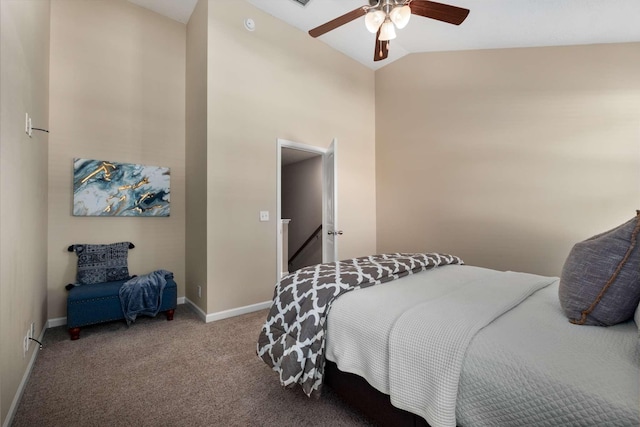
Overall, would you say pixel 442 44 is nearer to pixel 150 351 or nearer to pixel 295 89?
pixel 295 89

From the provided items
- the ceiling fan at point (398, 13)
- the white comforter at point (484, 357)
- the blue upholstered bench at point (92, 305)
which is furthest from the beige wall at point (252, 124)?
the white comforter at point (484, 357)

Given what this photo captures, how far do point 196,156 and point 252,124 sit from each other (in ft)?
2.44

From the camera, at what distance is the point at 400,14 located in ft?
6.63

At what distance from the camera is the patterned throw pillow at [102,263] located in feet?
9.39

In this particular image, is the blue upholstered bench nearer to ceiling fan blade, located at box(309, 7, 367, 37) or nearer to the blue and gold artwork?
the blue and gold artwork

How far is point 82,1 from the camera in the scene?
299 centimetres

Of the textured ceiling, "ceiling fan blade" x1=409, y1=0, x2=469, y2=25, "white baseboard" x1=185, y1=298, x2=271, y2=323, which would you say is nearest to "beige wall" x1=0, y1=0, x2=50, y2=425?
"white baseboard" x1=185, y1=298, x2=271, y2=323

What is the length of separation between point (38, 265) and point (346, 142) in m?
3.64

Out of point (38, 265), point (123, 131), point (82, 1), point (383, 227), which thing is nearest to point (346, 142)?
point (383, 227)

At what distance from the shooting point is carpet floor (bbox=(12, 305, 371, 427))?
1535mm

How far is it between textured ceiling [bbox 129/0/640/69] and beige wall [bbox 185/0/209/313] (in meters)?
0.38

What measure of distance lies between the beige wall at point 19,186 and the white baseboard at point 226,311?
1257mm

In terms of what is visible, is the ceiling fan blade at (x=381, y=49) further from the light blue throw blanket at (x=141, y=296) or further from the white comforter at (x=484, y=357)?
the light blue throw blanket at (x=141, y=296)

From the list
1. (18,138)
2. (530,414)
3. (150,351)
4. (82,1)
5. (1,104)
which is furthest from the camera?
(82,1)
